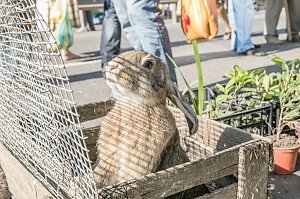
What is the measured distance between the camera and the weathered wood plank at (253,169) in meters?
1.80

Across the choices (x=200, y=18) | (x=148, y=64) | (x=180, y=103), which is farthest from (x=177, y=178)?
(x=200, y=18)

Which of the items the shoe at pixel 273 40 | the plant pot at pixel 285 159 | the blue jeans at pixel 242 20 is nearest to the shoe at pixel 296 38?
the shoe at pixel 273 40

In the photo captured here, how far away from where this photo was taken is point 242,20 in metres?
6.45

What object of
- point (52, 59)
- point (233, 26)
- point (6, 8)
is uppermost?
point (6, 8)

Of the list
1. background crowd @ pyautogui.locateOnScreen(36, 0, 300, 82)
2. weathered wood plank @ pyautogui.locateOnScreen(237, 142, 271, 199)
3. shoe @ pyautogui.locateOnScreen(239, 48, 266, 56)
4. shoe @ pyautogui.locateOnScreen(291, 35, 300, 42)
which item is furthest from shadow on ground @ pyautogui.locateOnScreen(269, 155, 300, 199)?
shoe @ pyautogui.locateOnScreen(291, 35, 300, 42)

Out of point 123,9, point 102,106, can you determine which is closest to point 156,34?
point 123,9

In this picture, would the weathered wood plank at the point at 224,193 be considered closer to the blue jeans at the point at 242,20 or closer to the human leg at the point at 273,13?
the blue jeans at the point at 242,20

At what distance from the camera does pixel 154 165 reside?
6.37 ft

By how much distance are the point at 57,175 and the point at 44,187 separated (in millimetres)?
81

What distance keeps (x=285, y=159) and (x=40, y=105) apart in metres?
1.63

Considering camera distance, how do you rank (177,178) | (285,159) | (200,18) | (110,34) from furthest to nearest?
(110,34)
(200,18)
(285,159)
(177,178)

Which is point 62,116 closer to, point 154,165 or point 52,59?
point 52,59

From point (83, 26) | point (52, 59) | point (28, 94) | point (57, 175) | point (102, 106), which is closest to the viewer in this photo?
point (52, 59)

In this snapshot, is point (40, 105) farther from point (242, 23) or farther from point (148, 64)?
point (242, 23)
